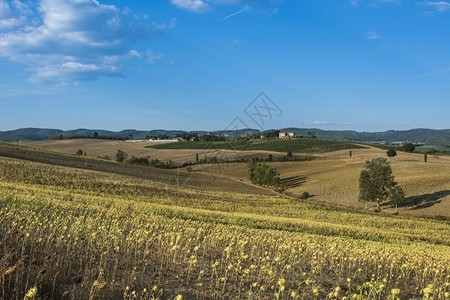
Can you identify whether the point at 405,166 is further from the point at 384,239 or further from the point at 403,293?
the point at 403,293

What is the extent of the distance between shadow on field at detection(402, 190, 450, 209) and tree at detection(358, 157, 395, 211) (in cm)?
548

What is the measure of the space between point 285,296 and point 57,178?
44318mm

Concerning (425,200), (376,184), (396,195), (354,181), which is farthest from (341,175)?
(396,195)

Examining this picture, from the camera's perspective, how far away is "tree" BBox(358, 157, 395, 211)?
64.6m

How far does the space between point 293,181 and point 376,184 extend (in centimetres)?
3047

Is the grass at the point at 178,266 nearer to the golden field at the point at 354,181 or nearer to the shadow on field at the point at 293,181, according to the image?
the golden field at the point at 354,181

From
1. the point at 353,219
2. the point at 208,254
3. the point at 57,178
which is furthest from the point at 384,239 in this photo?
the point at 57,178

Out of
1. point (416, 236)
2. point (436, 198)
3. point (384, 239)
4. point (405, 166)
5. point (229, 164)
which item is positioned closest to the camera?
point (384, 239)

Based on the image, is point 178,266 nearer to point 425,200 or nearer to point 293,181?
point 425,200

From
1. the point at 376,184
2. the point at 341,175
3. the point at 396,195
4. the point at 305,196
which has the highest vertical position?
the point at 376,184

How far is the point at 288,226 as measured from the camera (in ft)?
88.6

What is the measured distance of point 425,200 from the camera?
6644 cm

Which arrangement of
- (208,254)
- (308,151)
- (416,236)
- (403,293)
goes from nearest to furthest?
(403,293), (208,254), (416,236), (308,151)

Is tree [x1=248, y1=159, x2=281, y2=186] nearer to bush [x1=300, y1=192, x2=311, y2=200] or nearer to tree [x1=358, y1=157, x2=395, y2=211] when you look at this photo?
bush [x1=300, y1=192, x2=311, y2=200]
